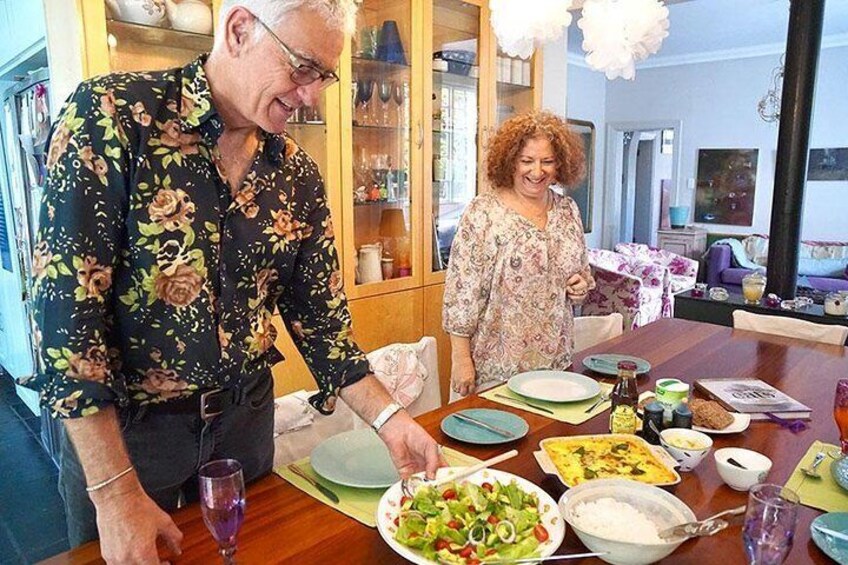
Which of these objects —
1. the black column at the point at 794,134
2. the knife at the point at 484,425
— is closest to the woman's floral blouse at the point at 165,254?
the knife at the point at 484,425

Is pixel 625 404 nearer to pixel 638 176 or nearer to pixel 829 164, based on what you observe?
pixel 829 164

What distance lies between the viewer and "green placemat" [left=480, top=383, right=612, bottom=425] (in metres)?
1.54

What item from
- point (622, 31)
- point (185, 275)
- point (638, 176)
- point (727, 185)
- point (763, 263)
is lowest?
point (763, 263)

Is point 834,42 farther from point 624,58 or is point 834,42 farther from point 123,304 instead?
point 123,304

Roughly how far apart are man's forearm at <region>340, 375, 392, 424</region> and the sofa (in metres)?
6.00

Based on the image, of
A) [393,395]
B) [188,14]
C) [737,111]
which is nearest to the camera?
[393,395]

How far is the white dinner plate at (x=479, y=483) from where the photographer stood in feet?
2.97

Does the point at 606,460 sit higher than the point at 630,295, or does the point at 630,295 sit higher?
the point at 606,460

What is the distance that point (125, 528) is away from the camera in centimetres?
84

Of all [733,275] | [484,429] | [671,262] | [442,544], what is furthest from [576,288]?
Answer: [733,275]

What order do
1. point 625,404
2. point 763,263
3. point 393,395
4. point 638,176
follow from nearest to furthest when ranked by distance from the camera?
point 625,404
point 393,395
point 763,263
point 638,176

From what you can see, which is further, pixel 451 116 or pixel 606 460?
pixel 451 116

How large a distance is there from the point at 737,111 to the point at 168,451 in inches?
299

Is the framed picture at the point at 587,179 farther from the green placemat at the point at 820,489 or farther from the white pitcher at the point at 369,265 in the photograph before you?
the green placemat at the point at 820,489
